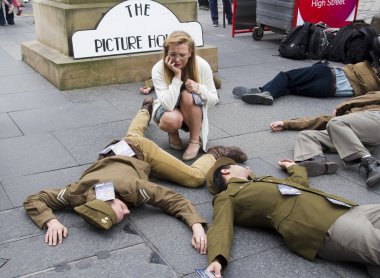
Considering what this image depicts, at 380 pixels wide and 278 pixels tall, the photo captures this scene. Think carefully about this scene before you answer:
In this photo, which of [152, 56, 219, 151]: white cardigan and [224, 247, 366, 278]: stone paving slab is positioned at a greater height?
[152, 56, 219, 151]: white cardigan

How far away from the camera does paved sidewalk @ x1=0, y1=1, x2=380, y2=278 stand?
2980 mm

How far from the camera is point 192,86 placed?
4.37 metres

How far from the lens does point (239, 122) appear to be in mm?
5449

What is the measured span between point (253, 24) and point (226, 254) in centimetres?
804

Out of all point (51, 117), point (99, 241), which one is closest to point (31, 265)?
point (99, 241)

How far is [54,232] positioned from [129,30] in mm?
4097

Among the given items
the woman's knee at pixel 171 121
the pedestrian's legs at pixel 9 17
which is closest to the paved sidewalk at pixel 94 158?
the woman's knee at pixel 171 121

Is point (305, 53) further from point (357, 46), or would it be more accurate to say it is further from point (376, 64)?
point (376, 64)

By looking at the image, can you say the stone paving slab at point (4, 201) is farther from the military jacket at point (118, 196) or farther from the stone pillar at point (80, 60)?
the stone pillar at point (80, 60)

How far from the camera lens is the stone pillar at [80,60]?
6473 mm

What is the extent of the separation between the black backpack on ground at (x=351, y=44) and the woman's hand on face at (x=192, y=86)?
161 inches

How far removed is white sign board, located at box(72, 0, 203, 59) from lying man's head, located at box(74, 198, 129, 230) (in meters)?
3.66

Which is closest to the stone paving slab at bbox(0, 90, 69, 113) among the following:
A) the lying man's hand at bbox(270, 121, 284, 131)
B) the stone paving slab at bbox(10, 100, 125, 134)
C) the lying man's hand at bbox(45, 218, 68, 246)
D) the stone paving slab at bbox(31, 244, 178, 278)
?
the stone paving slab at bbox(10, 100, 125, 134)

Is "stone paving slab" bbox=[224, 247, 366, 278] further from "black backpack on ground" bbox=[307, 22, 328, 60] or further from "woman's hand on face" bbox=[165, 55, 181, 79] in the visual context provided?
"black backpack on ground" bbox=[307, 22, 328, 60]
